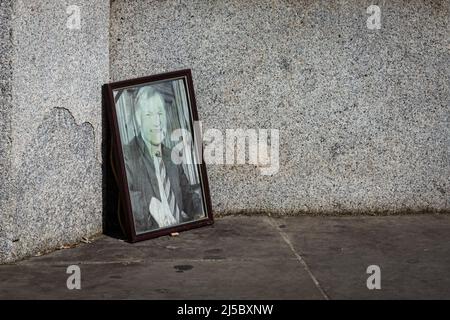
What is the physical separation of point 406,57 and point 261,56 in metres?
1.14

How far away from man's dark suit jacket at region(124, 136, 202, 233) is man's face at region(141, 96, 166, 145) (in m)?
0.07

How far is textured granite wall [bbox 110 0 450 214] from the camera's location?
204 inches

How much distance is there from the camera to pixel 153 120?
16.2ft

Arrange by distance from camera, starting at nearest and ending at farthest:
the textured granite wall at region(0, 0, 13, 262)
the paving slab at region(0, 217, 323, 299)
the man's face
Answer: the paving slab at region(0, 217, 323, 299), the textured granite wall at region(0, 0, 13, 262), the man's face

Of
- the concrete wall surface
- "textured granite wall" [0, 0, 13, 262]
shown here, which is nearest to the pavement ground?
the concrete wall surface

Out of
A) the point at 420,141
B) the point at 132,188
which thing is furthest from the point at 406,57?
the point at 132,188

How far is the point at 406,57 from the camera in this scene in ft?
17.4

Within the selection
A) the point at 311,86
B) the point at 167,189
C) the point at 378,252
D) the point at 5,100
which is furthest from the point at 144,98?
the point at 378,252

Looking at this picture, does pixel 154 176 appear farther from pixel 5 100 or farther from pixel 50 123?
pixel 5 100

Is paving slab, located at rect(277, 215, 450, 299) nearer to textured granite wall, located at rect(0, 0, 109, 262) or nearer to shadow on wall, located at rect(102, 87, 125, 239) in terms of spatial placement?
shadow on wall, located at rect(102, 87, 125, 239)

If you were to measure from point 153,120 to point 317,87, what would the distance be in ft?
4.35

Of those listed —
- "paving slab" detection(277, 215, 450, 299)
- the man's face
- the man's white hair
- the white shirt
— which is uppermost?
the man's white hair

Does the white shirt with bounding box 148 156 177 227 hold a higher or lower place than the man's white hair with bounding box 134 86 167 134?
lower

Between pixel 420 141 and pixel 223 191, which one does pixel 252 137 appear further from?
pixel 420 141
